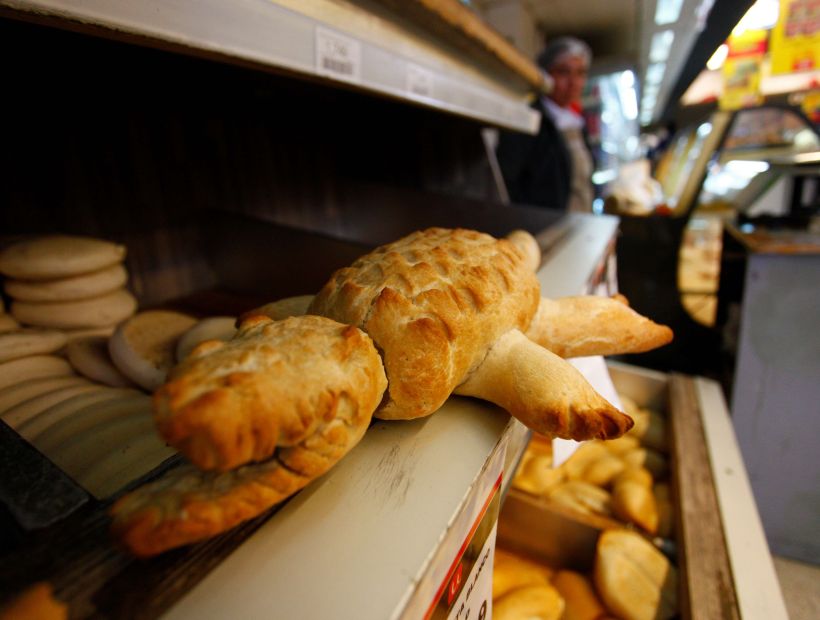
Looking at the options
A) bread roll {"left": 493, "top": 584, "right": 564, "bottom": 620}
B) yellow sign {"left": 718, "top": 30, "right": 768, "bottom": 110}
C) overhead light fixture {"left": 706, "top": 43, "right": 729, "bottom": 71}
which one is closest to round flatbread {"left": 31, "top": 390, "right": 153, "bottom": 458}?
bread roll {"left": 493, "top": 584, "right": 564, "bottom": 620}

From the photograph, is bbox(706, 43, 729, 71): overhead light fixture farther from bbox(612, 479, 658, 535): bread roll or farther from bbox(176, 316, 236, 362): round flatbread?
bbox(176, 316, 236, 362): round flatbread

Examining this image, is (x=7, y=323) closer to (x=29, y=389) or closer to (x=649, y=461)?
(x=29, y=389)

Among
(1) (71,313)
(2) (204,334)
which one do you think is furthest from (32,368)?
(2) (204,334)

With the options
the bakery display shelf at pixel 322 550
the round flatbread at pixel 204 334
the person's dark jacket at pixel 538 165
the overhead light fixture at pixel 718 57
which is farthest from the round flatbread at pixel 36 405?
the person's dark jacket at pixel 538 165

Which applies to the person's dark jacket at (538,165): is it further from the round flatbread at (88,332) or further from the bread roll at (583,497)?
the round flatbread at (88,332)

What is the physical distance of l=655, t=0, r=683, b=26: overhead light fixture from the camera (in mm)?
3031

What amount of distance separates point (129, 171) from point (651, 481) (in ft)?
5.95

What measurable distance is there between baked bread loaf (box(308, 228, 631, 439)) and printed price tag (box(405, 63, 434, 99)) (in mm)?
466

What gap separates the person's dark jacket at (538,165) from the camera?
3.01m

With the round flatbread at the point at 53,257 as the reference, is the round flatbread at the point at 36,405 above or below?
below

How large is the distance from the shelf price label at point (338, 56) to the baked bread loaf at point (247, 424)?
1.50ft

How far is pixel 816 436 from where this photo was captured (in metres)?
1.93

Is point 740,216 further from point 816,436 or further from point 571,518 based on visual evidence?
point 571,518

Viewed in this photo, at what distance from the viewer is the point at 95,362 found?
826 millimetres
